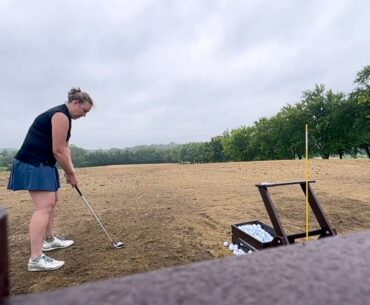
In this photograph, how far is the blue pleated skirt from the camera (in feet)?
10.4

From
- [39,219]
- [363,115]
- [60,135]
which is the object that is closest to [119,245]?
[39,219]

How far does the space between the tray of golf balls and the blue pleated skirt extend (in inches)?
85.6

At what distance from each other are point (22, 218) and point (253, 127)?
41.9 metres

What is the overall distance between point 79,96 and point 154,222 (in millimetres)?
2471

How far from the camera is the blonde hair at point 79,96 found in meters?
3.38

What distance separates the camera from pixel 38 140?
3256 mm

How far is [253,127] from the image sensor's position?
45.2 metres

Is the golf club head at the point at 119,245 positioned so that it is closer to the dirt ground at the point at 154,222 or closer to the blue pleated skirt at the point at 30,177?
the dirt ground at the point at 154,222

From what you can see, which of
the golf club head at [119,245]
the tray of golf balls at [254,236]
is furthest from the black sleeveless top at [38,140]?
the tray of golf balls at [254,236]

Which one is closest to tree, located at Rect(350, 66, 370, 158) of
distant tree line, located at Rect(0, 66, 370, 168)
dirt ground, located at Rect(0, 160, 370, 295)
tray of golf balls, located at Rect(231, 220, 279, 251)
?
distant tree line, located at Rect(0, 66, 370, 168)

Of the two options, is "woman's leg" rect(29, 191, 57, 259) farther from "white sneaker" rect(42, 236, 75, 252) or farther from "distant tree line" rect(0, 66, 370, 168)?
"distant tree line" rect(0, 66, 370, 168)

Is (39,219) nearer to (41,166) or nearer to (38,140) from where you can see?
(41,166)

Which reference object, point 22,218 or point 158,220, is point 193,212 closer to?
point 158,220

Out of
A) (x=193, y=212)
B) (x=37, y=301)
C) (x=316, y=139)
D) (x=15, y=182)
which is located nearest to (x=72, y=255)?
(x=15, y=182)
